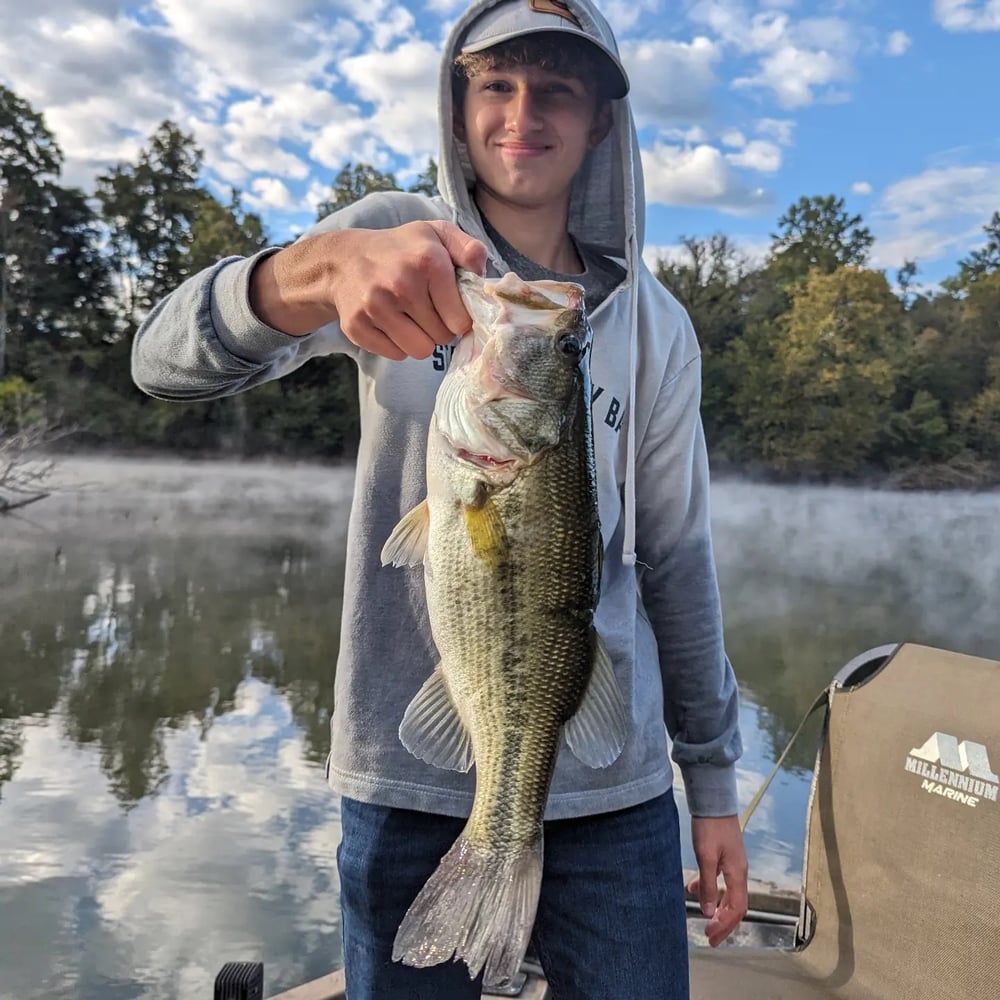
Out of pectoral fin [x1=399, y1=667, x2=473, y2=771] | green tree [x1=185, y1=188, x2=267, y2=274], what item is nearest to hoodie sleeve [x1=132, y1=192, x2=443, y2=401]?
pectoral fin [x1=399, y1=667, x2=473, y2=771]

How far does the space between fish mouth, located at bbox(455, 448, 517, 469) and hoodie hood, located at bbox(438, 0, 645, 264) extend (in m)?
0.55

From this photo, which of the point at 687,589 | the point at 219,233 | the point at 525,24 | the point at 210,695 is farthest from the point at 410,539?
the point at 219,233

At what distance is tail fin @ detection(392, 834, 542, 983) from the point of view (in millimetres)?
990

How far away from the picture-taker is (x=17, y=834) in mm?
4859

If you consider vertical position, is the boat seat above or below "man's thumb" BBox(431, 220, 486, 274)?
below

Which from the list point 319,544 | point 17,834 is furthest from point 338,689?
point 319,544

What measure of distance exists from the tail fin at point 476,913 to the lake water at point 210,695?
296 centimetres

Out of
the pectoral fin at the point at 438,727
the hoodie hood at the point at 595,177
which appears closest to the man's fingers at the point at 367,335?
the pectoral fin at the point at 438,727

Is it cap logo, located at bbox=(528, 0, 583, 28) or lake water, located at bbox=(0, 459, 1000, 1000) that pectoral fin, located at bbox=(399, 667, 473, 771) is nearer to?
cap logo, located at bbox=(528, 0, 583, 28)

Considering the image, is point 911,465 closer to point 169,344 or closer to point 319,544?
point 319,544

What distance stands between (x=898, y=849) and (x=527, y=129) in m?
1.84

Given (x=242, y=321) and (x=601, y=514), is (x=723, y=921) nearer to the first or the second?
(x=601, y=514)

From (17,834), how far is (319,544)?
1149cm

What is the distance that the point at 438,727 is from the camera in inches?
41.5
